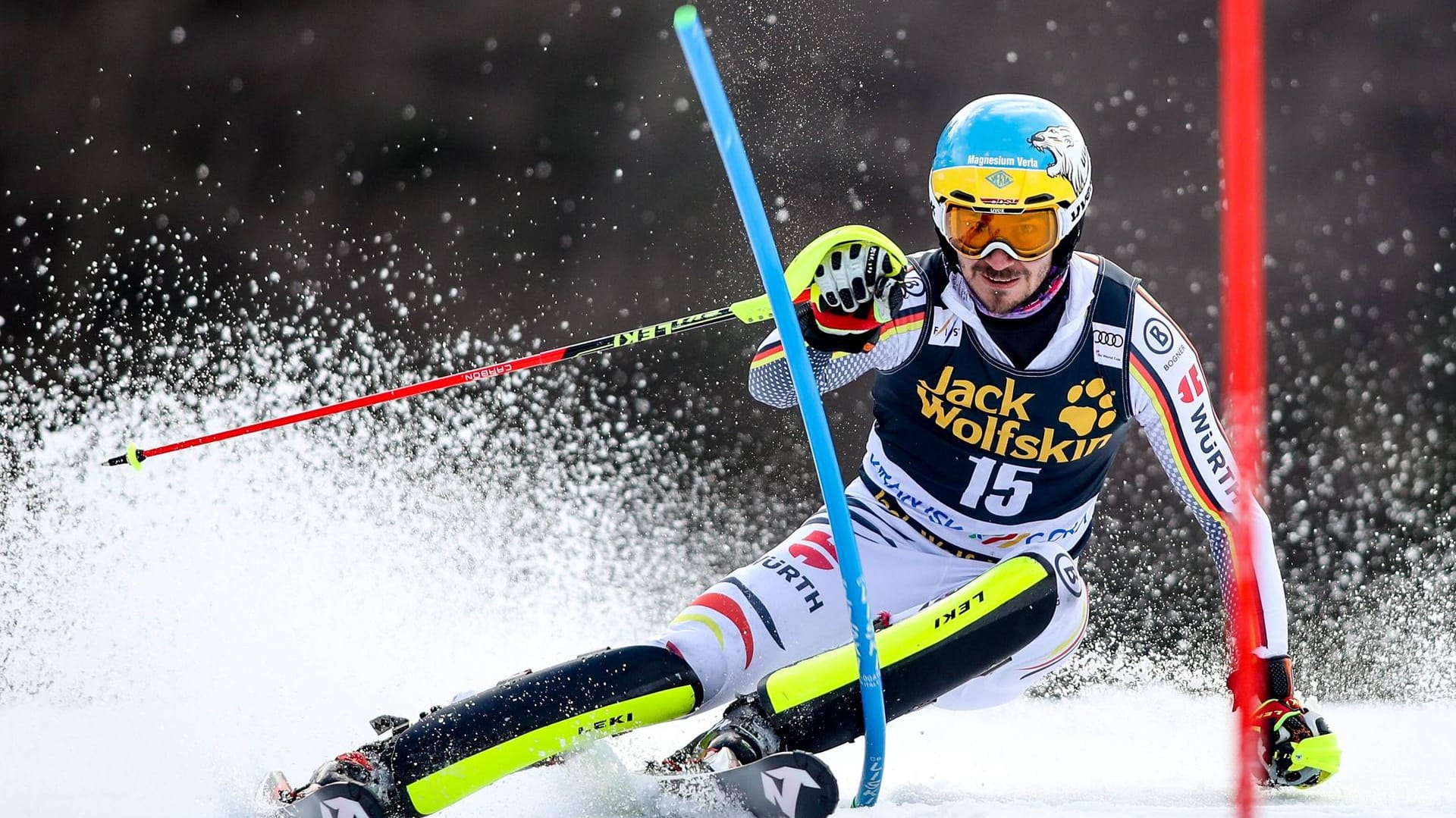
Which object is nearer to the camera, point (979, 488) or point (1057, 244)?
point (1057, 244)

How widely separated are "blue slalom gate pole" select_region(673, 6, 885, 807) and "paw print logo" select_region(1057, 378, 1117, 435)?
2.56ft

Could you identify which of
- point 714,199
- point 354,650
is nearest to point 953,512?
point 354,650

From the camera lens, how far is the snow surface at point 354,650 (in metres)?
2.51

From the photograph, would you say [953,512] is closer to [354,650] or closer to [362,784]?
[362,784]

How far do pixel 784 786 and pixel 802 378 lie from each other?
0.64 metres

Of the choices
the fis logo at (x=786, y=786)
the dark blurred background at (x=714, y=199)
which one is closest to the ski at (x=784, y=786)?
the fis logo at (x=786, y=786)

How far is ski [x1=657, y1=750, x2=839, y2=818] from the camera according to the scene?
192 centimetres

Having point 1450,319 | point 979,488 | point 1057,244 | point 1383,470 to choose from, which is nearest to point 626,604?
point 979,488

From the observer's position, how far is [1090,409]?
2.62 metres

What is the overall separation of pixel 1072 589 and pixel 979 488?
29 centimetres

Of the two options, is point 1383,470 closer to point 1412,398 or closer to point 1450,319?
point 1412,398

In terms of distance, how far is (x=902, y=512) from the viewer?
286 cm

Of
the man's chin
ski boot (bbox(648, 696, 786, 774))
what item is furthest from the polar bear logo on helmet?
ski boot (bbox(648, 696, 786, 774))

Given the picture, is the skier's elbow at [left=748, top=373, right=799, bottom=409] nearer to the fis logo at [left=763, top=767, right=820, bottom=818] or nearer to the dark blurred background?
the fis logo at [left=763, top=767, right=820, bottom=818]
